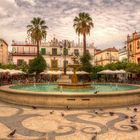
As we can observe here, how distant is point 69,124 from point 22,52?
48306mm

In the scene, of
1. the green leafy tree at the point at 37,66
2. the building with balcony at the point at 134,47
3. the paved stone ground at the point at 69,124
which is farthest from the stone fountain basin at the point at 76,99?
the building with balcony at the point at 134,47

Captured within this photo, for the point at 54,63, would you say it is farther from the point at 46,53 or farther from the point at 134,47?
the point at 134,47

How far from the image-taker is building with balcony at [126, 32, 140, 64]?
164ft

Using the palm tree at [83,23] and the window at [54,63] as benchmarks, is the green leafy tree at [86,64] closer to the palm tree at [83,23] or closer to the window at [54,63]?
the palm tree at [83,23]

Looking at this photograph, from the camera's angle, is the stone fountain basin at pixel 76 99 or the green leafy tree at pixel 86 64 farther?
the green leafy tree at pixel 86 64

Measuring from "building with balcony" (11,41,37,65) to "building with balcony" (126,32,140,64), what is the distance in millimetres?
20737

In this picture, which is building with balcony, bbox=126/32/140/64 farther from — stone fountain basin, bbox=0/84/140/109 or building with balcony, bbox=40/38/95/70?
stone fountain basin, bbox=0/84/140/109

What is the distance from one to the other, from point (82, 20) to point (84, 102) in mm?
32615

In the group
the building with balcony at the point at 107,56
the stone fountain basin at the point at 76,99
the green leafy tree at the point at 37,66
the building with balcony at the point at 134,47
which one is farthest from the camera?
the building with balcony at the point at 107,56

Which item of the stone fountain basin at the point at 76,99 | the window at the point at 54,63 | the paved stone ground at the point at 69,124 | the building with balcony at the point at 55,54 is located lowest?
the paved stone ground at the point at 69,124

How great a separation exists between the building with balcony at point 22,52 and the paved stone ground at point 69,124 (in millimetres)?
43474

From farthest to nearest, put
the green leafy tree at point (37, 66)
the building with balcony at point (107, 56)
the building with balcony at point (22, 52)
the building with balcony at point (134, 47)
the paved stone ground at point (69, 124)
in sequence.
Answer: the building with balcony at point (107, 56) → the building with balcony at point (22, 52) → the building with balcony at point (134, 47) → the green leafy tree at point (37, 66) → the paved stone ground at point (69, 124)

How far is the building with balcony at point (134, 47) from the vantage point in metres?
50.1

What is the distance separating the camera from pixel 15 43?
187 feet
